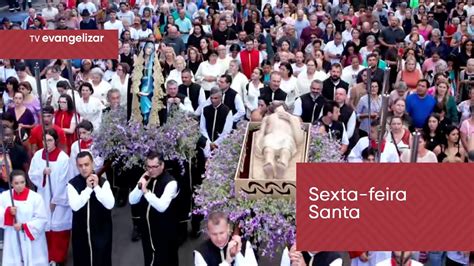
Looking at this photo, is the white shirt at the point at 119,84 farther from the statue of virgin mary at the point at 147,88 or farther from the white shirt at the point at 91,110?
the statue of virgin mary at the point at 147,88

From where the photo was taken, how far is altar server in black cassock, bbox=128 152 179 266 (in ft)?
25.6

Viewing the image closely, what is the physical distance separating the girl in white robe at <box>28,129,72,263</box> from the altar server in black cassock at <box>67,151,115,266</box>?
1.80ft

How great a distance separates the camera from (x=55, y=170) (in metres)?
8.71

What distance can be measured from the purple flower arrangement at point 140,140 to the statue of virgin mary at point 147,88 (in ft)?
0.49

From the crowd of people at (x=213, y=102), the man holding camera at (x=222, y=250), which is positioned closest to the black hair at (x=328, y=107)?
the crowd of people at (x=213, y=102)

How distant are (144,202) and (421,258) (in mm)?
2964

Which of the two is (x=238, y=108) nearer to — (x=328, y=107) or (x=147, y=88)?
(x=328, y=107)

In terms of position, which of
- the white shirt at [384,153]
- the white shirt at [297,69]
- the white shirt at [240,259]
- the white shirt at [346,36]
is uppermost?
the white shirt at [346,36]

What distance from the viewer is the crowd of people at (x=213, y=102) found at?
794 cm

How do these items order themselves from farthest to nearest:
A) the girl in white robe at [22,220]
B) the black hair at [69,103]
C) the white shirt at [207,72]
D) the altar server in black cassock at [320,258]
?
the white shirt at [207,72] < the black hair at [69,103] < the girl in white robe at [22,220] < the altar server in black cassock at [320,258]

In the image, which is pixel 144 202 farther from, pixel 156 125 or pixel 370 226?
pixel 370 226

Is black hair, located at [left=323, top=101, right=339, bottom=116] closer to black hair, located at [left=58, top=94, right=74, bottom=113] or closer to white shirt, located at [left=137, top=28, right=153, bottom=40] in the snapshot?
black hair, located at [left=58, top=94, right=74, bottom=113]

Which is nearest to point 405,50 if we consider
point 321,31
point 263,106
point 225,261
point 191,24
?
point 321,31

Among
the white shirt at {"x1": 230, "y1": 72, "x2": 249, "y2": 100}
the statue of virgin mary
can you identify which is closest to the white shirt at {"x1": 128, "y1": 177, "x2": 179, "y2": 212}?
the statue of virgin mary
